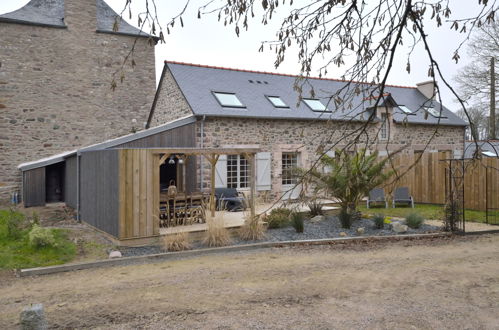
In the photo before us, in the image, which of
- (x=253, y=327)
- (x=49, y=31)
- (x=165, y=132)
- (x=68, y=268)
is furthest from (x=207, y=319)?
(x=49, y=31)

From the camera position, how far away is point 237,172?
43.1 feet

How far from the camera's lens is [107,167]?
8.37 meters

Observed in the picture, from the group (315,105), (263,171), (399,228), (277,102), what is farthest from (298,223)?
(315,105)

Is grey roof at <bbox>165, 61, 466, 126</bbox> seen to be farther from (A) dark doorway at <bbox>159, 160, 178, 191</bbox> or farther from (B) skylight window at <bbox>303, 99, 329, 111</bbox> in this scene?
(A) dark doorway at <bbox>159, 160, 178, 191</bbox>

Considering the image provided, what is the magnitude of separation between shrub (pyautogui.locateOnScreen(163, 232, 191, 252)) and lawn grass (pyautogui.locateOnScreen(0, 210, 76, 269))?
1667 millimetres

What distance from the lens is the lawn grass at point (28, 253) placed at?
21.8 feet

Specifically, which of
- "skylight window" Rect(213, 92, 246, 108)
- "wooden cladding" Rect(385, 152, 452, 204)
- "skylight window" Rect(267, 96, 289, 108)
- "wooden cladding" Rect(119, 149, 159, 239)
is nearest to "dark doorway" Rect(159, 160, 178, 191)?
"skylight window" Rect(213, 92, 246, 108)

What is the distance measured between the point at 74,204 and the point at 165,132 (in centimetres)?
357

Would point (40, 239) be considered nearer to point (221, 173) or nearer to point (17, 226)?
point (17, 226)

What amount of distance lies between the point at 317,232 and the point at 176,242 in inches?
132

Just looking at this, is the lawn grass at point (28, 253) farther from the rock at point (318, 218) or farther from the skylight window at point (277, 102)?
the skylight window at point (277, 102)

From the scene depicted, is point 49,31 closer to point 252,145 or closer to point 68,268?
point 252,145

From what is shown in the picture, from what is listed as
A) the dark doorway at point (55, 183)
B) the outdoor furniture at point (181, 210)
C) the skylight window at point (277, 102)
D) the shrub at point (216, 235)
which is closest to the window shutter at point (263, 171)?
the skylight window at point (277, 102)

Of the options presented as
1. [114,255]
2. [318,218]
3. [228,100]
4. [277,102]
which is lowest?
[114,255]
